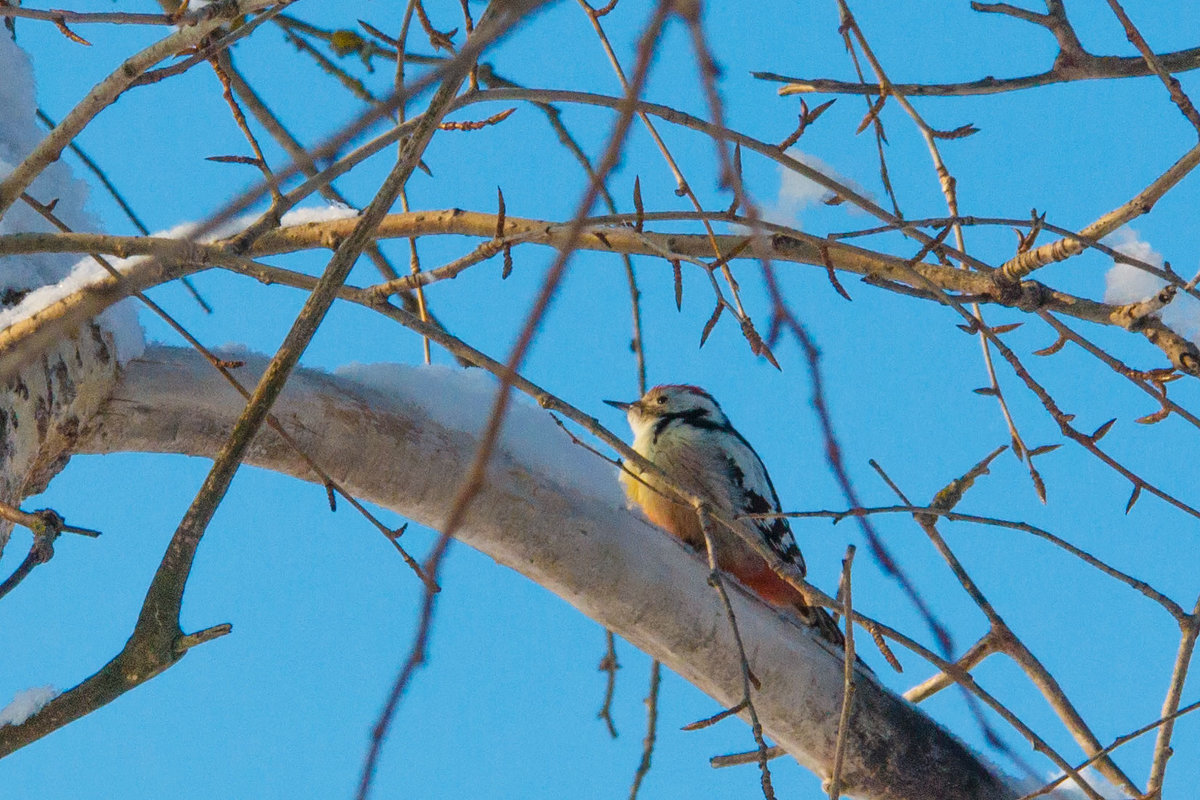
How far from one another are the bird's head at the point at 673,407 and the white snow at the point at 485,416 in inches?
78.8

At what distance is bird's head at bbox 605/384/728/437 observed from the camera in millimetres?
4391

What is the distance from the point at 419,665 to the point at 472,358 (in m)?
0.76

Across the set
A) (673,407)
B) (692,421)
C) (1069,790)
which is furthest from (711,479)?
(1069,790)

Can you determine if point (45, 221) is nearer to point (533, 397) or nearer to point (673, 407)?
point (533, 397)

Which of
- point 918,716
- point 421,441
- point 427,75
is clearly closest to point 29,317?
point 421,441

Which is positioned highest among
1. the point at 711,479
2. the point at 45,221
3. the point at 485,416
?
the point at 711,479

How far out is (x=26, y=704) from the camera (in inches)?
58.7

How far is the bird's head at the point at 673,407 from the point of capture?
439 cm

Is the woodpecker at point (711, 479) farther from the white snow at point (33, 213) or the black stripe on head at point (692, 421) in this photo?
the white snow at point (33, 213)

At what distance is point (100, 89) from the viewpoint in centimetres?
155

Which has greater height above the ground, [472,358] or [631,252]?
[631,252]

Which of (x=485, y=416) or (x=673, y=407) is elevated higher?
(x=673, y=407)

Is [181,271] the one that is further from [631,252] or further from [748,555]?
[748,555]

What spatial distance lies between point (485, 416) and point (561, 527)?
27 cm
